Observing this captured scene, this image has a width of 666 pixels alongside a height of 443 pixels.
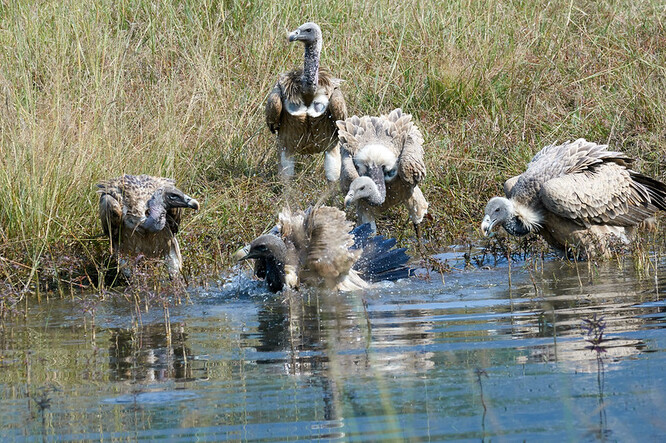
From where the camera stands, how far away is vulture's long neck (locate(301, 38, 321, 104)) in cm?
1063

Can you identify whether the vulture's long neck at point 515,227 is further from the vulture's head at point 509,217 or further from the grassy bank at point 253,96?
the grassy bank at point 253,96

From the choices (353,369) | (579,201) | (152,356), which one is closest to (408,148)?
(579,201)

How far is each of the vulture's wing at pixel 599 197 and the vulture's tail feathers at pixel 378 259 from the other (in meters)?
1.51

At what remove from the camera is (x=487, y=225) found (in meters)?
8.41

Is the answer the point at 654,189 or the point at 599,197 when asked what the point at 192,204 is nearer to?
the point at 599,197

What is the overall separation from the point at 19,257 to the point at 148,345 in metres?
2.53

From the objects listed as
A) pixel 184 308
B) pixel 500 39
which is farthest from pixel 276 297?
pixel 500 39

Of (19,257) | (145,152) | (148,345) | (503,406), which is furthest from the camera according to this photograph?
(145,152)

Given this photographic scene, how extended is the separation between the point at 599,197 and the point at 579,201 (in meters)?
0.19

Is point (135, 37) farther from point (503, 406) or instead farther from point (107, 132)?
point (503, 406)

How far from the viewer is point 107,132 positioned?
8.84 m

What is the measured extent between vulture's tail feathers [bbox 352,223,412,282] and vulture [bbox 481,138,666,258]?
0.95 meters

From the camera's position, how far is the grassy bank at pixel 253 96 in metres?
8.29

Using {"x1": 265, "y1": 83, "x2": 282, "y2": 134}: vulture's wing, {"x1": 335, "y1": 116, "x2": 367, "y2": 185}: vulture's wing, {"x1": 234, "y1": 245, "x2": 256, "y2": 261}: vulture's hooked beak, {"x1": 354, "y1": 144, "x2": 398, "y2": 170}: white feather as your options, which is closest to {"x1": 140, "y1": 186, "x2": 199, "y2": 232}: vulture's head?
{"x1": 234, "y1": 245, "x2": 256, "y2": 261}: vulture's hooked beak
